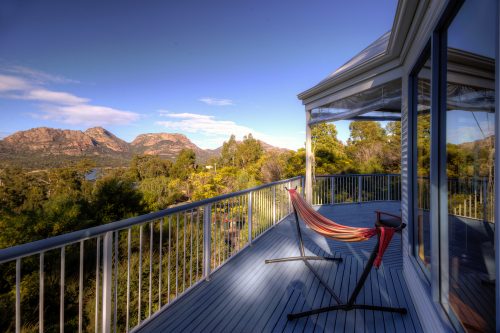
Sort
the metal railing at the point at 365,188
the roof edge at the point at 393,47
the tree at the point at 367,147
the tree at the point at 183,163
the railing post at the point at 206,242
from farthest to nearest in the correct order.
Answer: the tree at the point at 183,163, the tree at the point at 367,147, the metal railing at the point at 365,188, the railing post at the point at 206,242, the roof edge at the point at 393,47

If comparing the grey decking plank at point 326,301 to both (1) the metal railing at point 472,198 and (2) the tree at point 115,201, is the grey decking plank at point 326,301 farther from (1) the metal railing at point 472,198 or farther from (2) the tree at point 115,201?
(2) the tree at point 115,201

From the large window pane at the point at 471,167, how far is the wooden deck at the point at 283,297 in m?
0.87

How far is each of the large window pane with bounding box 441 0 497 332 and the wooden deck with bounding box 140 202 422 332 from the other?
0.87 meters

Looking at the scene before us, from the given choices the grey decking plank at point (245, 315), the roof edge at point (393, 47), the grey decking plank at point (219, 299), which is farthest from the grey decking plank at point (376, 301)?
the roof edge at point (393, 47)

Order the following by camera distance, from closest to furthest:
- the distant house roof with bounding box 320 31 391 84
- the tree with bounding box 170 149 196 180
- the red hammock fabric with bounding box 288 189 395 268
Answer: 1. the red hammock fabric with bounding box 288 189 395 268
2. the distant house roof with bounding box 320 31 391 84
3. the tree with bounding box 170 149 196 180

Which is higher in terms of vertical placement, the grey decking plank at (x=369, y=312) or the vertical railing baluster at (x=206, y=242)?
the vertical railing baluster at (x=206, y=242)

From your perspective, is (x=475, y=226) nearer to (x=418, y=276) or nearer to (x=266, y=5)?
(x=418, y=276)

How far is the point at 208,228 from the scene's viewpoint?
3193mm

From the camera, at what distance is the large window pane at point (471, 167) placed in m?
1.25

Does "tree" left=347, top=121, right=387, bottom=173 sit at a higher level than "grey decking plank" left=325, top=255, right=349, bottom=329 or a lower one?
higher

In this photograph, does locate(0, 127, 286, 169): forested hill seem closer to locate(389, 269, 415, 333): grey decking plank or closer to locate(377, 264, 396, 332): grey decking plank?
locate(377, 264, 396, 332): grey decking plank

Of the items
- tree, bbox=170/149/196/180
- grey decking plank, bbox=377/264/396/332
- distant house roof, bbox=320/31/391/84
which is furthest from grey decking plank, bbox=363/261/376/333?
tree, bbox=170/149/196/180

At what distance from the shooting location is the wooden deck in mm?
2291

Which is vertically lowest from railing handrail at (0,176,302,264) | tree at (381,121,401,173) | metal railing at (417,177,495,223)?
railing handrail at (0,176,302,264)
